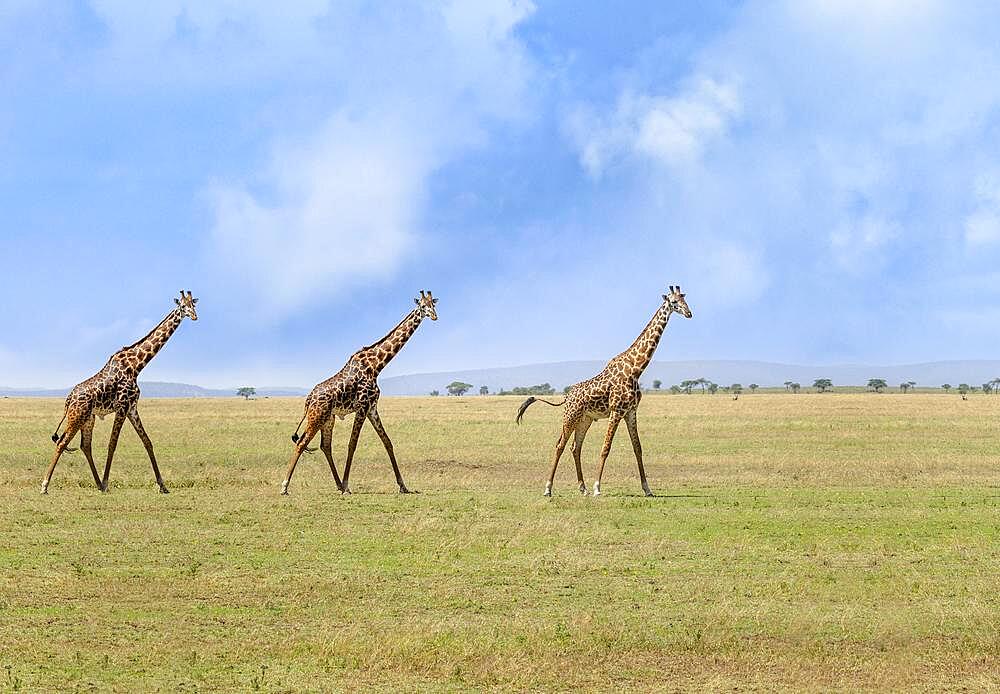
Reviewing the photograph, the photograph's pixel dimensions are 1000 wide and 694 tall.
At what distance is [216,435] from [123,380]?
60.3 ft

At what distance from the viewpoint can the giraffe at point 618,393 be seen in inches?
927

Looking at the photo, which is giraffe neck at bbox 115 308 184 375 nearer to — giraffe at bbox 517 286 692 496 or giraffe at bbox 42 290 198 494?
giraffe at bbox 42 290 198 494

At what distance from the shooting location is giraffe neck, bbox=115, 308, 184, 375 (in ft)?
81.7

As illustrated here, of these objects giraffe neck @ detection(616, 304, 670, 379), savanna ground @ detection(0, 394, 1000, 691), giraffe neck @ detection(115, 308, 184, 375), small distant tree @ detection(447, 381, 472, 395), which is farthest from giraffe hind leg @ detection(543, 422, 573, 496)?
small distant tree @ detection(447, 381, 472, 395)

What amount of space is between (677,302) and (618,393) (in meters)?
2.42

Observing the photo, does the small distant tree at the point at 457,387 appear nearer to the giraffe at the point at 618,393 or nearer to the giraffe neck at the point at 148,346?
the giraffe neck at the point at 148,346

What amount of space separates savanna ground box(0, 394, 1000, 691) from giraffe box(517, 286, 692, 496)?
4.49ft

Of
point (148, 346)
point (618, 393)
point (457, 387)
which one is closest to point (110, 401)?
point (148, 346)

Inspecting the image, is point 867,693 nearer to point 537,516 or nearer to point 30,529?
point 537,516

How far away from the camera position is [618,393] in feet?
77.4

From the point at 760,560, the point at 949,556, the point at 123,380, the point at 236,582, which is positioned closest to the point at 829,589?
the point at 760,560

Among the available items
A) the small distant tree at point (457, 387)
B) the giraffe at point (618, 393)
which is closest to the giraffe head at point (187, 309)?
the giraffe at point (618, 393)

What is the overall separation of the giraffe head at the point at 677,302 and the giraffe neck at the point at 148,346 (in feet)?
34.2

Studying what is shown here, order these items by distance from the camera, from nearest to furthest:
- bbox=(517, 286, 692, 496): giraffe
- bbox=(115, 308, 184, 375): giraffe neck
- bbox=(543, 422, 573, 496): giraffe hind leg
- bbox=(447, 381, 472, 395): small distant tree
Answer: bbox=(543, 422, 573, 496): giraffe hind leg → bbox=(517, 286, 692, 496): giraffe → bbox=(115, 308, 184, 375): giraffe neck → bbox=(447, 381, 472, 395): small distant tree
